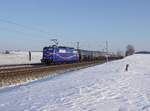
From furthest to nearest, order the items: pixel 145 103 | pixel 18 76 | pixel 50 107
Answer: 1. pixel 18 76
2. pixel 50 107
3. pixel 145 103

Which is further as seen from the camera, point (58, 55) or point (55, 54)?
point (58, 55)

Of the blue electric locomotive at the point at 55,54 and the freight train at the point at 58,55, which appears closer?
the blue electric locomotive at the point at 55,54

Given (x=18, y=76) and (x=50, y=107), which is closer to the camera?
(x=50, y=107)

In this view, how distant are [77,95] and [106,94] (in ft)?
4.18

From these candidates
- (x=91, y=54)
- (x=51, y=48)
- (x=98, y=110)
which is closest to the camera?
(x=98, y=110)

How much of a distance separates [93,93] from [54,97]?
69.5 inches

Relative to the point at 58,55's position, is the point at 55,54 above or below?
above

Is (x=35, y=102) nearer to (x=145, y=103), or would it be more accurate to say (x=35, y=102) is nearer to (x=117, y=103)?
(x=117, y=103)

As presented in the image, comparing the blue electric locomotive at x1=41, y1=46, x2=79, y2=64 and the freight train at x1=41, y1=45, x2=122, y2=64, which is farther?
the freight train at x1=41, y1=45, x2=122, y2=64

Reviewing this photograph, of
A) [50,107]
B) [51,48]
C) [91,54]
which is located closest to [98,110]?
[50,107]

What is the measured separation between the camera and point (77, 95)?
13.4 meters

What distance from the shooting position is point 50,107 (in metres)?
11.4

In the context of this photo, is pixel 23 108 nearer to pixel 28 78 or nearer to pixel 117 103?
pixel 117 103

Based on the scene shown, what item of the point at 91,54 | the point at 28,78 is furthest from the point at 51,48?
the point at 91,54
